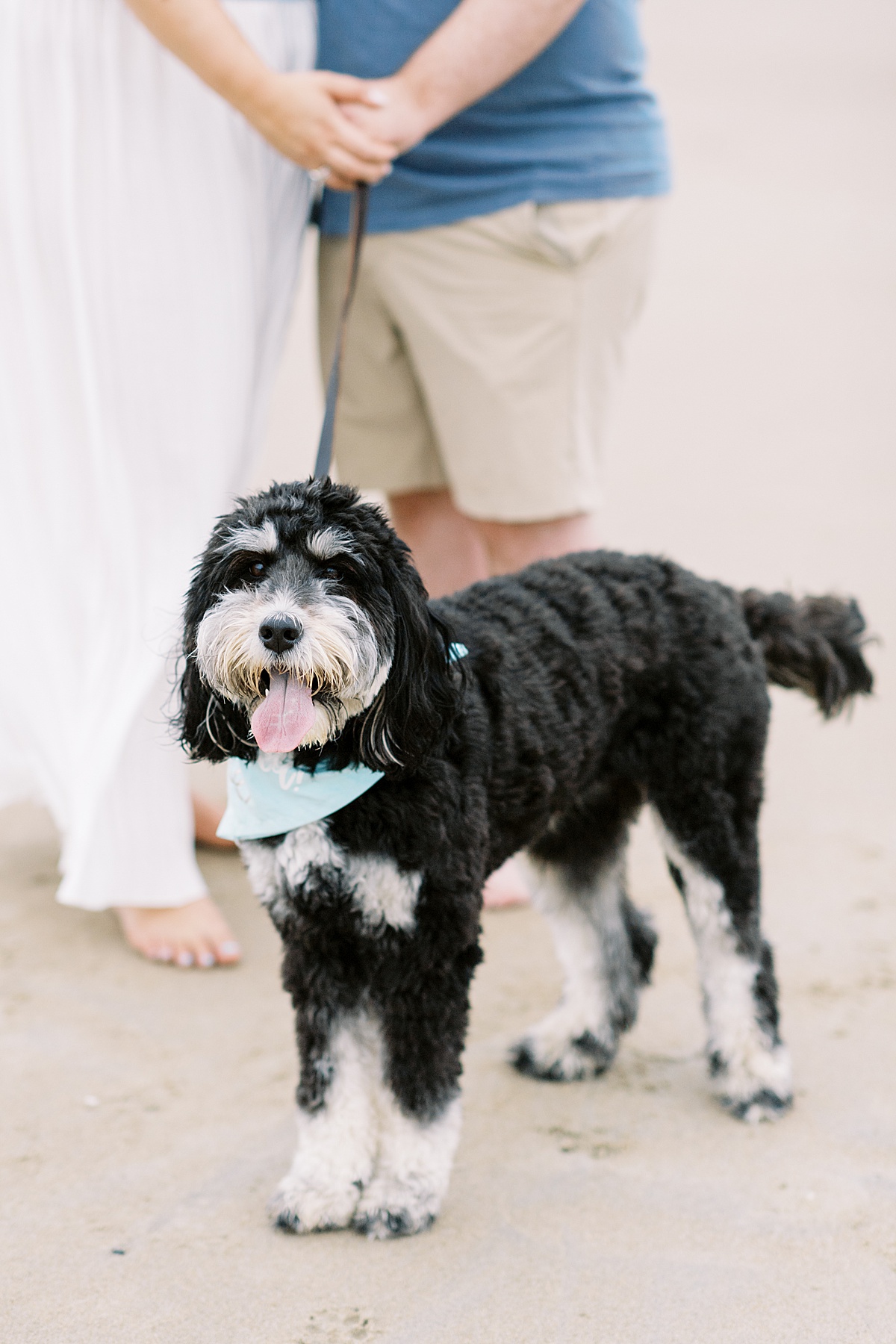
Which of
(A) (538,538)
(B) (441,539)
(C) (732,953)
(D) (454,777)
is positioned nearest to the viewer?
(D) (454,777)

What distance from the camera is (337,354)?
3.29 meters

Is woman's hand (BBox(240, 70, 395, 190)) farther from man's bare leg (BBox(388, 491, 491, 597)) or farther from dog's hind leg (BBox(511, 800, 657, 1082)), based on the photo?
dog's hind leg (BBox(511, 800, 657, 1082))

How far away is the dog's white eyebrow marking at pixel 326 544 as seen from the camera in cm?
256

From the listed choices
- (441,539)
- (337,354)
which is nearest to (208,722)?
(337,354)

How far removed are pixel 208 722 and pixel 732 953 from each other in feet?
4.55

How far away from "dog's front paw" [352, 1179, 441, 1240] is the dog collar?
0.77 meters

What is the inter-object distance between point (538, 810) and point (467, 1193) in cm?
82

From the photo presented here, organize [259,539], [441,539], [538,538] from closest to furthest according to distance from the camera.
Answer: [259,539]
[538,538]
[441,539]

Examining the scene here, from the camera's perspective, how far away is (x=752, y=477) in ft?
26.9

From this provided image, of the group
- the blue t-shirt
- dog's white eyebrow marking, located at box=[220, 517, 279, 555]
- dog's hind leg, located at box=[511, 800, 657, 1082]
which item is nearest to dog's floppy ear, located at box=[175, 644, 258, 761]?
dog's white eyebrow marking, located at box=[220, 517, 279, 555]

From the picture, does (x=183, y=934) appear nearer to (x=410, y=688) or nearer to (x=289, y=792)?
(x=289, y=792)

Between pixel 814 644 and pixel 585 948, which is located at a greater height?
pixel 814 644

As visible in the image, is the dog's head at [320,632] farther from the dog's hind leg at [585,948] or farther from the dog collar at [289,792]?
the dog's hind leg at [585,948]

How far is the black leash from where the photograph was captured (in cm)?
305
